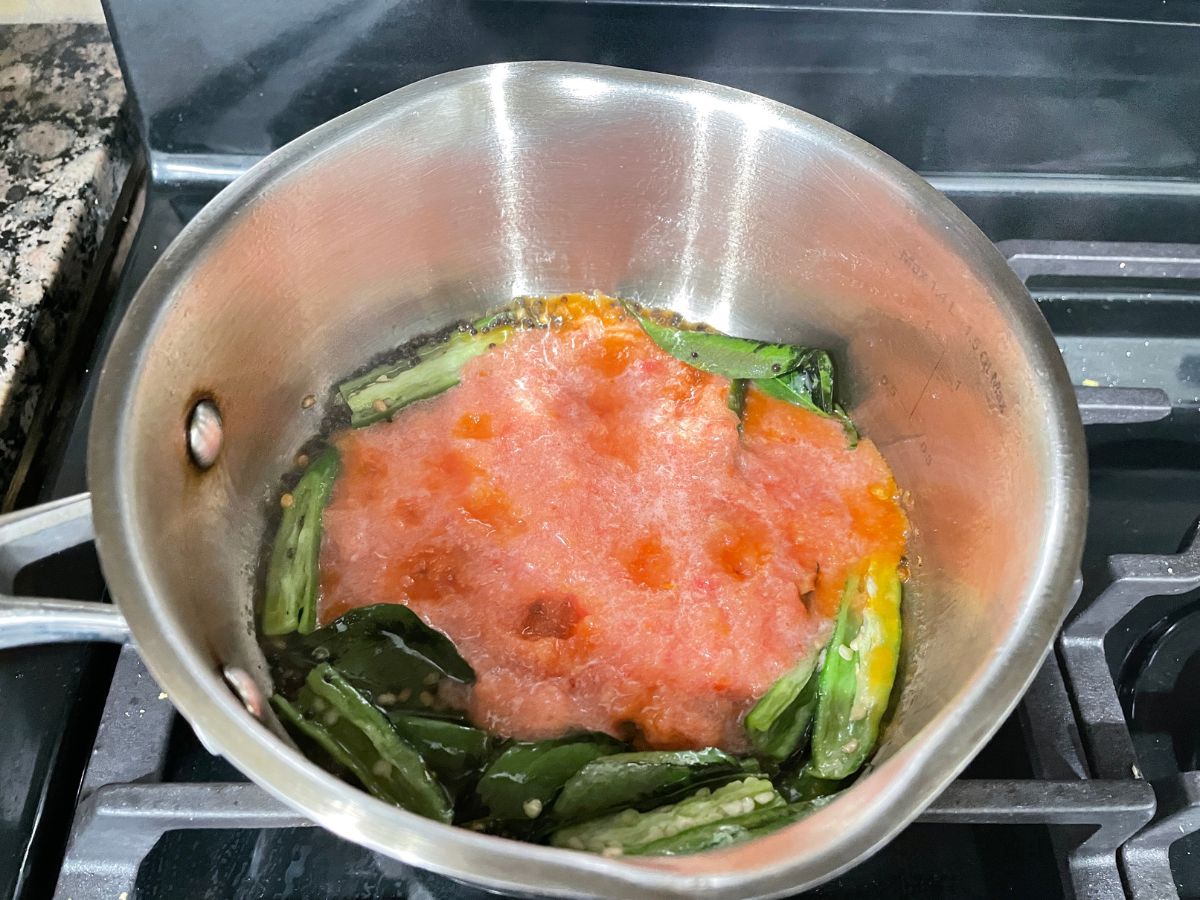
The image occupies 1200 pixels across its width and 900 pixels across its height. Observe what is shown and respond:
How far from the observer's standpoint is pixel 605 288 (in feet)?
2.72

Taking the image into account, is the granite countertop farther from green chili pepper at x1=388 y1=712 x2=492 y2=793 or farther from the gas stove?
green chili pepper at x1=388 y1=712 x2=492 y2=793

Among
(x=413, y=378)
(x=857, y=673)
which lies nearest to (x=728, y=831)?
(x=857, y=673)

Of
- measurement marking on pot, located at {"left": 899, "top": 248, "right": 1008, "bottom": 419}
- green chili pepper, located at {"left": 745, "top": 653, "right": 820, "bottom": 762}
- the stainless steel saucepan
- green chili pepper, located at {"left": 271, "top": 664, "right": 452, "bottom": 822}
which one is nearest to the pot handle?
the stainless steel saucepan

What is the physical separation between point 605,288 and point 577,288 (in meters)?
0.02

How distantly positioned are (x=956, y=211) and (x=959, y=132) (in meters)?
0.29

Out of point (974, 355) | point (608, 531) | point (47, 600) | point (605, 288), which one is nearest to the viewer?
point (47, 600)

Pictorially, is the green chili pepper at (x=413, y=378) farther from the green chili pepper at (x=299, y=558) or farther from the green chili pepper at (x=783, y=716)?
the green chili pepper at (x=783, y=716)

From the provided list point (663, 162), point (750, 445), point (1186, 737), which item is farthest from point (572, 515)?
point (1186, 737)

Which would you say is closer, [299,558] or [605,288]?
[299,558]

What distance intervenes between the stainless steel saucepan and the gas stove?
0.08 metres

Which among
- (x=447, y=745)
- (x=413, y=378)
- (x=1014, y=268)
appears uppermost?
(x=1014, y=268)

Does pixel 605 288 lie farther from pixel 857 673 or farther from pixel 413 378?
pixel 857 673

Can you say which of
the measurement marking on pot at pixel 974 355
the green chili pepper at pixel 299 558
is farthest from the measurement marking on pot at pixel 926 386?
the green chili pepper at pixel 299 558

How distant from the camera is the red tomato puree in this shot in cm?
64
